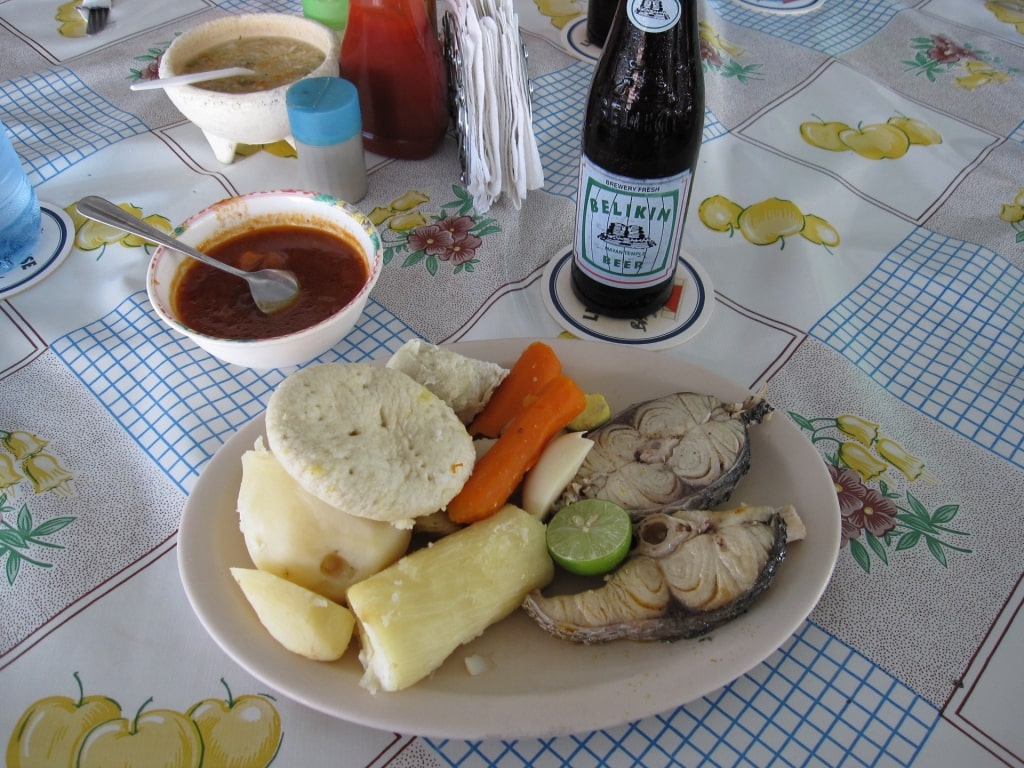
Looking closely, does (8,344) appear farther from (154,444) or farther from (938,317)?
(938,317)

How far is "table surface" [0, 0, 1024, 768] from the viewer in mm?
650

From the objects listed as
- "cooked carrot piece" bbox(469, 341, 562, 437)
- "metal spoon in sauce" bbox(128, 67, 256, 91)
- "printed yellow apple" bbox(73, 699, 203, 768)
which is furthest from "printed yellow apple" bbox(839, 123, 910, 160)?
"printed yellow apple" bbox(73, 699, 203, 768)

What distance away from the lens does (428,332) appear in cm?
100

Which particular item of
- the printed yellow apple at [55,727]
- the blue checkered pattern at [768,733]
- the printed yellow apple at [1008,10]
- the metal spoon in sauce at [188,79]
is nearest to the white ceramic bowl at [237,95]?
the metal spoon in sauce at [188,79]

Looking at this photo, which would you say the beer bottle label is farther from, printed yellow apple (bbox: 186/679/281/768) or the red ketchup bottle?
printed yellow apple (bbox: 186/679/281/768)

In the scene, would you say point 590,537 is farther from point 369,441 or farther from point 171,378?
point 171,378

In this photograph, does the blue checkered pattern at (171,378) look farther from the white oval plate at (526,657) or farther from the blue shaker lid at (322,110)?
the blue shaker lid at (322,110)

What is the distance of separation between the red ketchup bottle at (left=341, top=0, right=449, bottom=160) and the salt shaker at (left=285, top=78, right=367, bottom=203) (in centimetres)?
11

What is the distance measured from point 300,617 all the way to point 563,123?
106cm

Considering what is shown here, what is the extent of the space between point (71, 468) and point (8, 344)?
0.26 m

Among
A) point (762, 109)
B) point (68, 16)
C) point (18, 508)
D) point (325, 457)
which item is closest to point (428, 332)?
point (325, 457)

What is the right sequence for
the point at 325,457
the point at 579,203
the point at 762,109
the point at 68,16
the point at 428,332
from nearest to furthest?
the point at 325,457 < the point at 579,203 < the point at 428,332 < the point at 762,109 < the point at 68,16

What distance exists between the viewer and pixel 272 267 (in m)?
0.95

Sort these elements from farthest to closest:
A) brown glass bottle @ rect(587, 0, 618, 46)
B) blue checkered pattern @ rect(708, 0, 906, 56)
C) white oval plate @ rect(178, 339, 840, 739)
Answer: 1. blue checkered pattern @ rect(708, 0, 906, 56)
2. brown glass bottle @ rect(587, 0, 618, 46)
3. white oval plate @ rect(178, 339, 840, 739)
